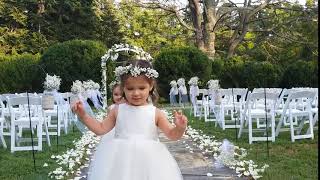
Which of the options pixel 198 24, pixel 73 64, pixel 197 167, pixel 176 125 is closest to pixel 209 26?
pixel 198 24

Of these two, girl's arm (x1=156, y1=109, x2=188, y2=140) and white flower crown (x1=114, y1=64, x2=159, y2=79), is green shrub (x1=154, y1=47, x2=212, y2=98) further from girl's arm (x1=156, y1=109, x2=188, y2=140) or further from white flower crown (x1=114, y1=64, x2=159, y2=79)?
white flower crown (x1=114, y1=64, x2=159, y2=79)

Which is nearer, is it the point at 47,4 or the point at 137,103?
the point at 137,103

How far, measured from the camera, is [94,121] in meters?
3.37

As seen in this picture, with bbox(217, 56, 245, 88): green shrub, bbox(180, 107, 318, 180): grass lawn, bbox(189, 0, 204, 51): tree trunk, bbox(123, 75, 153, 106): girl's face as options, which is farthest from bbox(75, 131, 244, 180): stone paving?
bbox(189, 0, 204, 51): tree trunk

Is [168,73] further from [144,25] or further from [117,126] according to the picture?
[117,126]

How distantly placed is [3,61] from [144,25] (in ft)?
36.9

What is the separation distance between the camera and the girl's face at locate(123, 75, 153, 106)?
A: 10.8 ft

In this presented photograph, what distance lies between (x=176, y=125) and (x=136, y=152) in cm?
41

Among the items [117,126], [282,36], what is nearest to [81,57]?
[282,36]

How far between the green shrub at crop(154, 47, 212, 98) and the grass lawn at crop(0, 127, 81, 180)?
11.9 meters

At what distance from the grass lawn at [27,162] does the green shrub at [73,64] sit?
10738mm

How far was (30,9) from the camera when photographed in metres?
28.8

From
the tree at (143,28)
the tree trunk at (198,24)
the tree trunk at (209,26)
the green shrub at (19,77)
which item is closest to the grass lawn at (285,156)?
the green shrub at (19,77)

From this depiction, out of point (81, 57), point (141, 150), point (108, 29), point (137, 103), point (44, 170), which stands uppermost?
point (108, 29)
